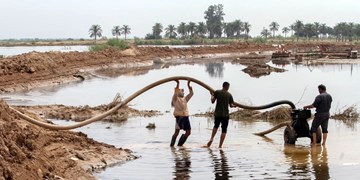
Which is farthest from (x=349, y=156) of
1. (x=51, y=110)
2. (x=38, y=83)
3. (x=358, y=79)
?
(x=358, y=79)

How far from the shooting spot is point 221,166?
1256 cm

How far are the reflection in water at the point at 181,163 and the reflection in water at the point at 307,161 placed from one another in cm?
206

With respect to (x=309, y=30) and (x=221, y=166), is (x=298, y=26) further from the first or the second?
(x=221, y=166)

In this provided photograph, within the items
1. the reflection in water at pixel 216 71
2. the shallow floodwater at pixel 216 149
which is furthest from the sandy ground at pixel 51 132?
the reflection in water at pixel 216 71

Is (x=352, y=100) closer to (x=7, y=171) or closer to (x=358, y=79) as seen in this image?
(x=358, y=79)

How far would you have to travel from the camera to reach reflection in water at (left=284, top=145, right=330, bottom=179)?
1178 cm

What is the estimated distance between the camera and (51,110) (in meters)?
21.7

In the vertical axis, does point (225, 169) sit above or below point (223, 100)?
below

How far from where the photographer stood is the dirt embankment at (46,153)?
29.5 ft

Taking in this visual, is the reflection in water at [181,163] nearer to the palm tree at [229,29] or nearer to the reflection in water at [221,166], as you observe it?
the reflection in water at [221,166]

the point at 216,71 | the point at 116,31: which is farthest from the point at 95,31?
the point at 216,71

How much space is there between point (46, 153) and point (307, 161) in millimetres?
5685

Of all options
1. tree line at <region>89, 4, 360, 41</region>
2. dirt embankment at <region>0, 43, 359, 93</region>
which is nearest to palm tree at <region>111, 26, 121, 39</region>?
tree line at <region>89, 4, 360, 41</region>

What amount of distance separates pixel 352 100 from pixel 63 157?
61.9 ft
